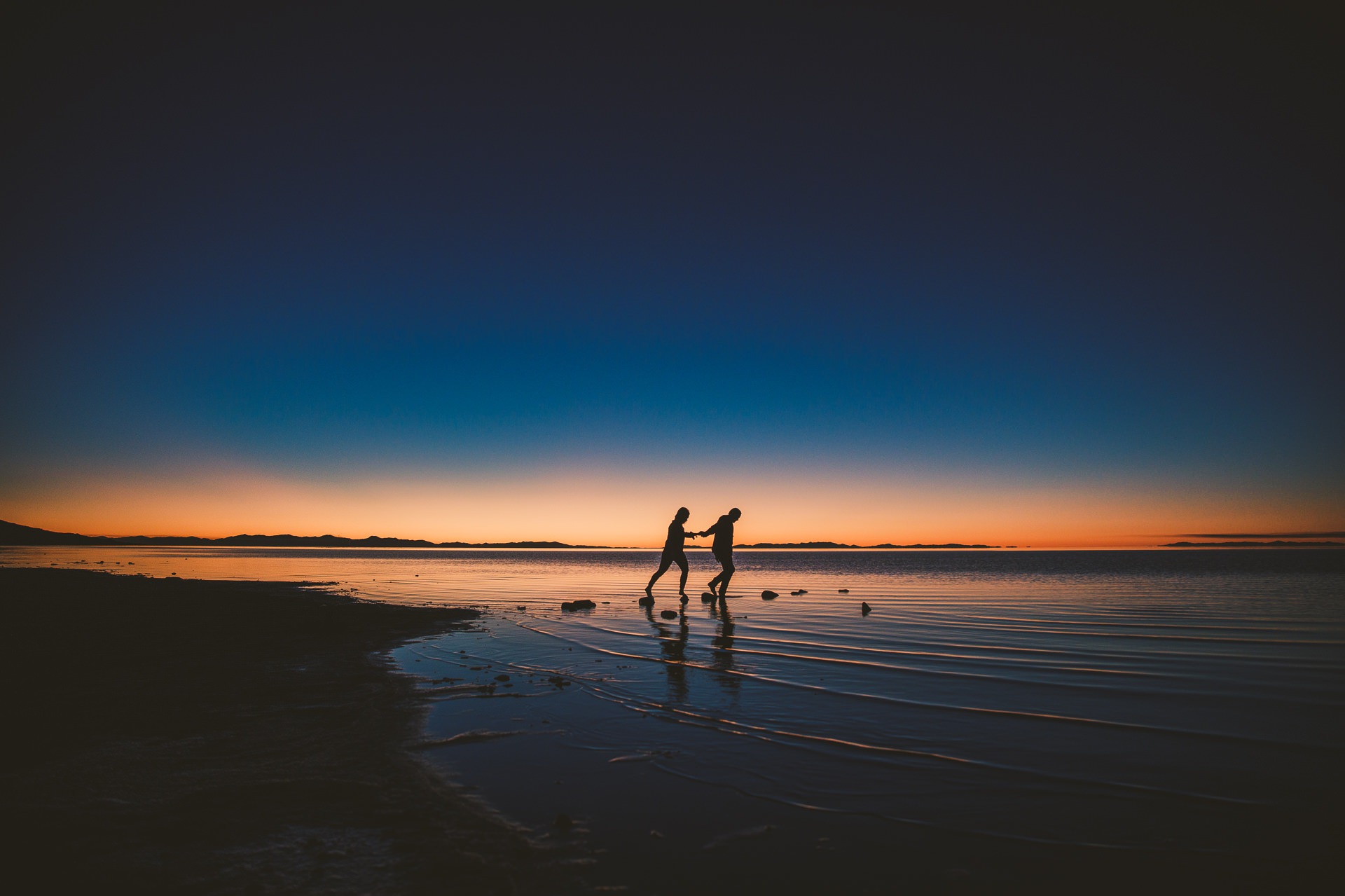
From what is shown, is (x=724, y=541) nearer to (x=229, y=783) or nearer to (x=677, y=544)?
(x=677, y=544)

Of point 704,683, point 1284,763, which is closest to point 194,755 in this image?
point 704,683

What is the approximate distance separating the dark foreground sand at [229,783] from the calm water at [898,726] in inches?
26.0

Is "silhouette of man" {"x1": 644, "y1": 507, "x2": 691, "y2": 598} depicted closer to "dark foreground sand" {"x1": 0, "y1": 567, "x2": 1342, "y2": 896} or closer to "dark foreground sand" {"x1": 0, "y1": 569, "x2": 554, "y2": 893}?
"dark foreground sand" {"x1": 0, "y1": 569, "x2": 554, "y2": 893}

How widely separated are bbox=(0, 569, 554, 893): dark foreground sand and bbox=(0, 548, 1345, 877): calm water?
2.16 ft

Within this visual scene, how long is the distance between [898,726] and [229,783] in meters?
6.44

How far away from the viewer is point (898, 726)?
23.4ft

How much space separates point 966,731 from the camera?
6938mm

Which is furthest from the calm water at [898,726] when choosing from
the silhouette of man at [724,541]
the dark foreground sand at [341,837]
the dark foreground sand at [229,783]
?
the silhouette of man at [724,541]

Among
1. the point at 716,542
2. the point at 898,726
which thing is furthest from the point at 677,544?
the point at 898,726

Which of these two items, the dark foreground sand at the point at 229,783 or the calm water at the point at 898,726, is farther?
the calm water at the point at 898,726

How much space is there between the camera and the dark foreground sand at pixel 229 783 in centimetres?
383

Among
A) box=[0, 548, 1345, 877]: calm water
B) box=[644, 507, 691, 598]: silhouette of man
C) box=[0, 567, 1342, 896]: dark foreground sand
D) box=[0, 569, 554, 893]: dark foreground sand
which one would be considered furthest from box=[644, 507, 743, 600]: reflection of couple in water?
box=[0, 567, 1342, 896]: dark foreground sand

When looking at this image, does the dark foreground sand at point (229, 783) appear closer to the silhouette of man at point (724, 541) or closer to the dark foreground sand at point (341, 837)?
the dark foreground sand at point (341, 837)

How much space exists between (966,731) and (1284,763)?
8.72 feet
